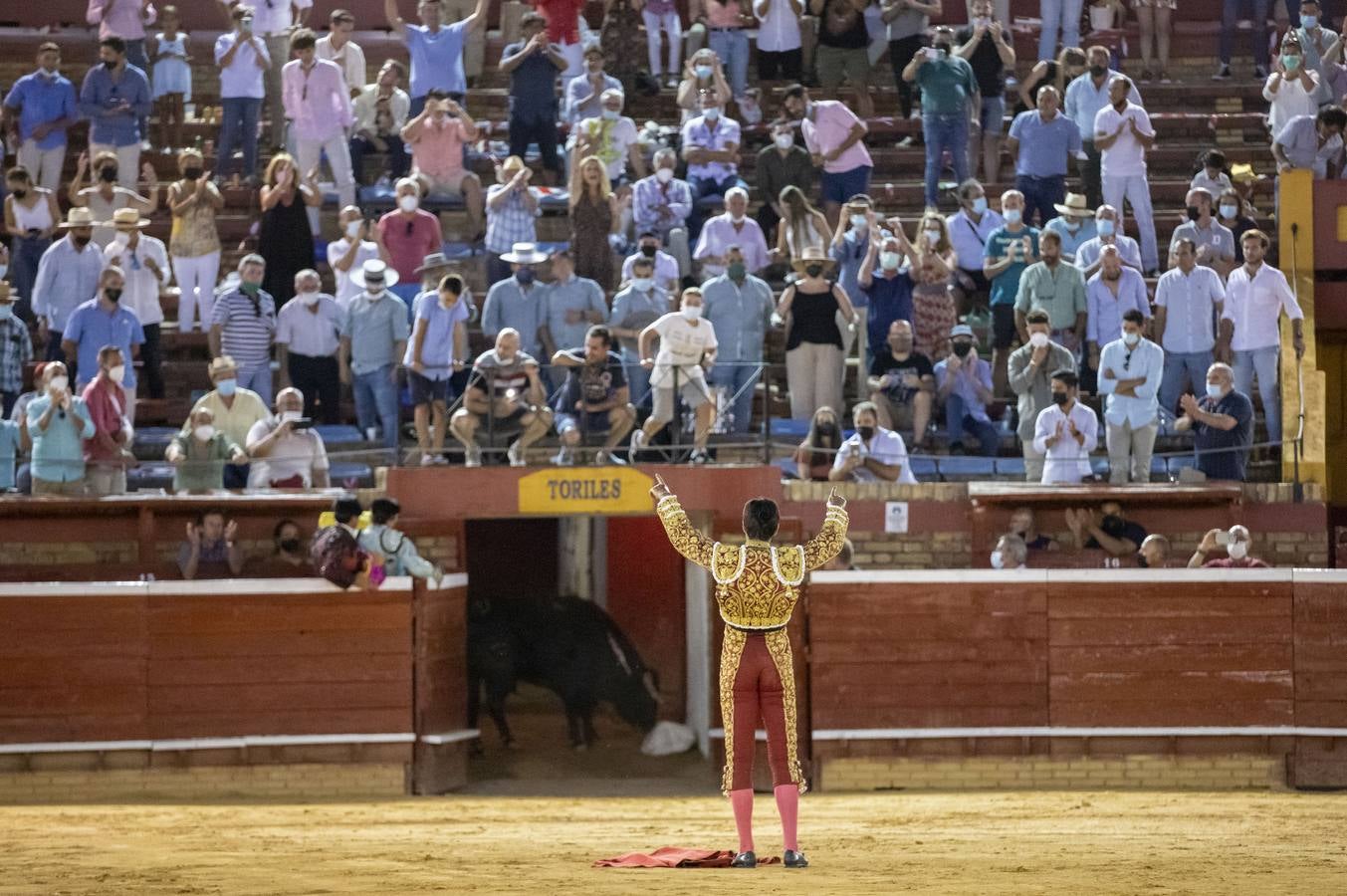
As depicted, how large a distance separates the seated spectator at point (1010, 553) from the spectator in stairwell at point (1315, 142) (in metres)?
4.76

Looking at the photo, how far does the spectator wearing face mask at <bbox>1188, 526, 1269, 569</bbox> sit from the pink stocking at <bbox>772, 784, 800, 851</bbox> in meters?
5.18

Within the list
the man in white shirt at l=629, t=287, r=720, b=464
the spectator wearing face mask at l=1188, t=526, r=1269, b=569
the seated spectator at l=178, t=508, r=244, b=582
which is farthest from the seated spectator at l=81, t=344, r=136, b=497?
the spectator wearing face mask at l=1188, t=526, r=1269, b=569

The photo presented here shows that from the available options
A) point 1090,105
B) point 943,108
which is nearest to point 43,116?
point 943,108

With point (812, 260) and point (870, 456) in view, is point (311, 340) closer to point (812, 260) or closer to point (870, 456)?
point (812, 260)

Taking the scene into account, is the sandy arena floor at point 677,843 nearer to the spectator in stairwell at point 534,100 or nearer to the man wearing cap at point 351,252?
the man wearing cap at point 351,252

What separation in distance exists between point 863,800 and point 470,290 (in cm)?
521

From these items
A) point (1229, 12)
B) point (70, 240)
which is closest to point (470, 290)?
point (70, 240)

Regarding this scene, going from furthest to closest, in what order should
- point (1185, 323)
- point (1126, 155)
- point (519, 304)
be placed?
point (1126, 155), point (1185, 323), point (519, 304)

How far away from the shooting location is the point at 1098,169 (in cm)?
1855

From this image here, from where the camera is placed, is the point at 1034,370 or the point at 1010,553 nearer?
the point at 1010,553

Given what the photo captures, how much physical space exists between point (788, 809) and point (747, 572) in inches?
39.2

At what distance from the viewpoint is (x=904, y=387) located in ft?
52.4

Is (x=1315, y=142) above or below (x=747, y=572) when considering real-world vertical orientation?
above

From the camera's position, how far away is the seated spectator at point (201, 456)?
15.0 m
